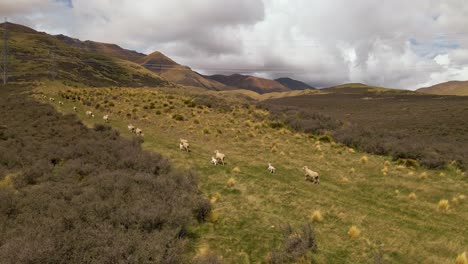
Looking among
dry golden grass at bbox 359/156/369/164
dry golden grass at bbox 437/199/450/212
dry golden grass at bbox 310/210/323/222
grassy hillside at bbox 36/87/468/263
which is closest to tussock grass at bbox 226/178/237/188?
grassy hillside at bbox 36/87/468/263

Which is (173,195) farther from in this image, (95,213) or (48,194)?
(48,194)

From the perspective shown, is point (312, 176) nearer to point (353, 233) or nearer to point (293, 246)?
point (353, 233)

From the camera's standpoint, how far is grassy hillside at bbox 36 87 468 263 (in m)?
9.80

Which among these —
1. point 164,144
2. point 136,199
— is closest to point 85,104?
point 164,144

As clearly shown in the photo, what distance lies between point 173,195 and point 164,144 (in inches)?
438

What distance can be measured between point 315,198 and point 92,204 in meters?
9.90

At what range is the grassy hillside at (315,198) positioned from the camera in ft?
32.2

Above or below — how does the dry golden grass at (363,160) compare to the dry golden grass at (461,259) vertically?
above

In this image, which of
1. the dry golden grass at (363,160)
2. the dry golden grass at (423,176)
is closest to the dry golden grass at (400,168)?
the dry golden grass at (423,176)

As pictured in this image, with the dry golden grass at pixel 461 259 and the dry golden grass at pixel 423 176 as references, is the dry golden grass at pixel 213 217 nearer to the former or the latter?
the dry golden grass at pixel 461 259

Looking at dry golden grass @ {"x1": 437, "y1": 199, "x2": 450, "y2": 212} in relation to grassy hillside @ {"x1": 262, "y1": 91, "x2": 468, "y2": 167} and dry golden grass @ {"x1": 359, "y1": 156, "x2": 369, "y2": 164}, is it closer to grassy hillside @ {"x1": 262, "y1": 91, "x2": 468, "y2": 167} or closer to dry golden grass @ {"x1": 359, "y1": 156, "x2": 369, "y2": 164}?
dry golden grass @ {"x1": 359, "y1": 156, "x2": 369, "y2": 164}

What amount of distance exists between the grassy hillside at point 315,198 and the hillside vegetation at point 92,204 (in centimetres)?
141

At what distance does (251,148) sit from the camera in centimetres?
2473

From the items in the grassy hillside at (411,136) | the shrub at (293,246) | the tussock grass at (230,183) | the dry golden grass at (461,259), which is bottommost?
the dry golden grass at (461,259)
